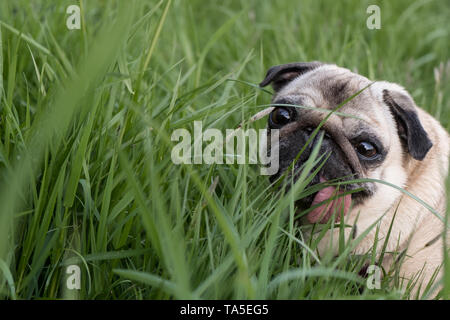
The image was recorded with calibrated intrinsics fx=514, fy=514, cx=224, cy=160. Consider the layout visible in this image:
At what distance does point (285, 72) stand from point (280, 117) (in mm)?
491

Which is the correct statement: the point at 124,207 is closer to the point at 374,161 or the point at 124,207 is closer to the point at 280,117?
the point at 280,117

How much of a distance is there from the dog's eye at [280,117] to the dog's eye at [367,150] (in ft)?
1.43

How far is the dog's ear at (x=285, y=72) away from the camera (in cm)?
322

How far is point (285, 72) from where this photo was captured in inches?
133

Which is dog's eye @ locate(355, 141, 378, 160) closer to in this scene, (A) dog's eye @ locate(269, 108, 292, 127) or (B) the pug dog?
(B) the pug dog

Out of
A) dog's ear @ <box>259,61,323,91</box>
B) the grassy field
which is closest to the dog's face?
dog's ear @ <box>259,61,323,91</box>

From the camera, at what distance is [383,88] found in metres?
3.13

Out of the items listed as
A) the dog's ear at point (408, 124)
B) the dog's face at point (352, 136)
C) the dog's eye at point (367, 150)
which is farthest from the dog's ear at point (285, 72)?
the dog's eye at point (367, 150)

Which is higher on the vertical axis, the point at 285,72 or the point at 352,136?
the point at 285,72

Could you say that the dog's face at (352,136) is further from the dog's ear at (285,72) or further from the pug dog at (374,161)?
the dog's ear at (285,72)

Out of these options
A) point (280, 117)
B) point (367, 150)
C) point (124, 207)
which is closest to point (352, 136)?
point (367, 150)

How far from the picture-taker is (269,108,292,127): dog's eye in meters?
2.99
